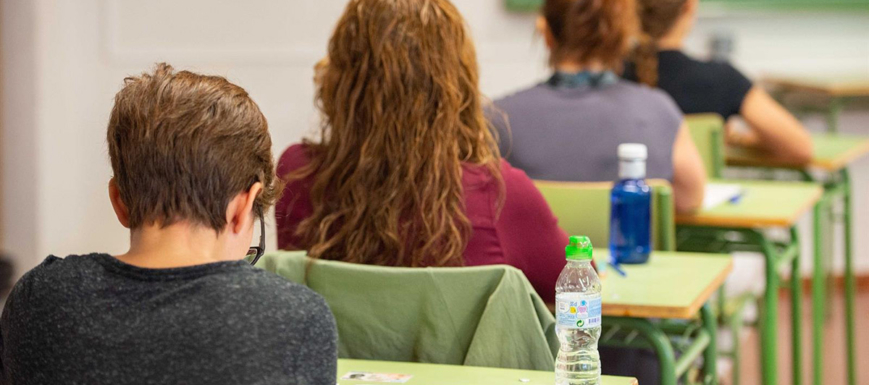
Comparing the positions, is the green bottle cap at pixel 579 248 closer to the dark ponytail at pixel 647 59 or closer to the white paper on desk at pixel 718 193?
the white paper on desk at pixel 718 193

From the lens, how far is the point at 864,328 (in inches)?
191

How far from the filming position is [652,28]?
3713 millimetres

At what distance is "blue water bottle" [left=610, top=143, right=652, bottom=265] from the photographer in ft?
7.84

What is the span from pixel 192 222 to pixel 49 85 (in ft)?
13.4

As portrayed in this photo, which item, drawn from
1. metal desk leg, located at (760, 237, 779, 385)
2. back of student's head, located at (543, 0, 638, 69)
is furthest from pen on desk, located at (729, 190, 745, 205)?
back of student's head, located at (543, 0, 638, 69)

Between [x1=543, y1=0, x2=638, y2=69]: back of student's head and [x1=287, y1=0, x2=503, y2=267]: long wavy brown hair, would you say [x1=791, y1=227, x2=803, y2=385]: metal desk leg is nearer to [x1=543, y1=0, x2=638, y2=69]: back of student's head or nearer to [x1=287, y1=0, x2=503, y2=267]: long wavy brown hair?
[x1=543, y1=0, x2=638, y2=69]: back of student's head

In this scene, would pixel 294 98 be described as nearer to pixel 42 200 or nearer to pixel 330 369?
pixel 42 200

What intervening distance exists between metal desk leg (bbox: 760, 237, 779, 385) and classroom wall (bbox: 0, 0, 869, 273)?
2.41 meters

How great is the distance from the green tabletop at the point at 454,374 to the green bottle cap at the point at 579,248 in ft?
0.59

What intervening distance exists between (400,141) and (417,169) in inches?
2.3

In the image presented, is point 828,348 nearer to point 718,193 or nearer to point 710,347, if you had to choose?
point 718,193

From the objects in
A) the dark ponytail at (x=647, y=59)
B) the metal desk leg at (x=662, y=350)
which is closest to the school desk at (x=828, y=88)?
the dark ponytail at (x=647, y=59)

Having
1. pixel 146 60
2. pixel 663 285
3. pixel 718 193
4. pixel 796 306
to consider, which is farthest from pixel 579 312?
pixel 146 60

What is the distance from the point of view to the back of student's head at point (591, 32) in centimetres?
289
